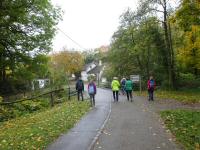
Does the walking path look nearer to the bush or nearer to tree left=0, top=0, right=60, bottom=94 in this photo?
tree left=0, top=0, right=60, bottom=94

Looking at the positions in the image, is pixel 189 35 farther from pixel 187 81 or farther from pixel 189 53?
pixel 187 81

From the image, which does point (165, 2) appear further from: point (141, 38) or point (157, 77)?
point (157, 77)

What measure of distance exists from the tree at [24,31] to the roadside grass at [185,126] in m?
20.3

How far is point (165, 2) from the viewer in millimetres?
41062

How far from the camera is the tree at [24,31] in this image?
111ft

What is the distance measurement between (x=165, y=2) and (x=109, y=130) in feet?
98.7

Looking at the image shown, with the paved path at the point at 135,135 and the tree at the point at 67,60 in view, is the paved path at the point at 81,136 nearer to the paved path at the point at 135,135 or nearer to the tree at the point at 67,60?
the paved path at the point at 135,135

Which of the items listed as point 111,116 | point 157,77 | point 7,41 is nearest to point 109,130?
point 111,116

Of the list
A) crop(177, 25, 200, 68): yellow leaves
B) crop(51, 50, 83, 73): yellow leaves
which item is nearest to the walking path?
crop(177, 25, 200, 68): yellow leaves

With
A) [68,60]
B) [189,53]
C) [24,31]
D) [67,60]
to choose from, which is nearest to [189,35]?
[189,53]

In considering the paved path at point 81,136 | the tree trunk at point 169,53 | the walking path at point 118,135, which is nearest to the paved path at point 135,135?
the walking path at point 118,135

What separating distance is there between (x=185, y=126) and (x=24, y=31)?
85.0ft

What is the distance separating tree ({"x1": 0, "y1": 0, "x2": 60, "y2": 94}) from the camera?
34.0 m

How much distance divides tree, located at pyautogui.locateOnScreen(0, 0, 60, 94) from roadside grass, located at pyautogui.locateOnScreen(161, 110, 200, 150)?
66.4 ft
